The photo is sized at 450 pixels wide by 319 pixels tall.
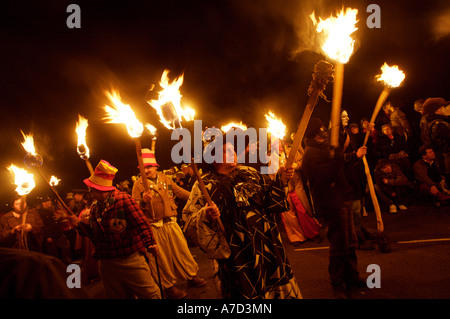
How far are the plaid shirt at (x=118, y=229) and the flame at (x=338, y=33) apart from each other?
124 inches

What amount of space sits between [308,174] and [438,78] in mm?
7219

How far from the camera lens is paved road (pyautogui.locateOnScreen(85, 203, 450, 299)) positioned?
3578mm

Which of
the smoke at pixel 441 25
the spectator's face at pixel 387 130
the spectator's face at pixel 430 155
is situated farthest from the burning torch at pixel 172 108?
the smoke at pixel 441 25

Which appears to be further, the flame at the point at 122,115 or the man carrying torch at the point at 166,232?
the man carrying torch at the point at 166,232

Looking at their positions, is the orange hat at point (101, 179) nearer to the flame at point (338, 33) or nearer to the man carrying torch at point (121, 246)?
the man carrying torch at point (121, 246)

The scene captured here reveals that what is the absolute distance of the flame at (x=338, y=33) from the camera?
2701 mm

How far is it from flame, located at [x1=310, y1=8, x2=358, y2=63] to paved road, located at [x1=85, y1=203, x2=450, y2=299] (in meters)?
3.20

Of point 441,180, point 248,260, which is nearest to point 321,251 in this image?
point 248,260

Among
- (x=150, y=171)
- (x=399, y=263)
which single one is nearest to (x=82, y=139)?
(x=150, y=171)

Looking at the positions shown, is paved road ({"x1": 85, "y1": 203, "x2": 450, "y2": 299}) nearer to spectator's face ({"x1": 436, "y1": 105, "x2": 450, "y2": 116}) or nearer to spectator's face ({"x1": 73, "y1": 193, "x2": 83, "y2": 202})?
spectator's face ({"x1": 436, "y1": 105, "x2": 450, "y2": 116})

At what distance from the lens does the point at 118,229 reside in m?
3.44
